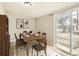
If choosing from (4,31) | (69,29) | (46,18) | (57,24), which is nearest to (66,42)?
(69,29)

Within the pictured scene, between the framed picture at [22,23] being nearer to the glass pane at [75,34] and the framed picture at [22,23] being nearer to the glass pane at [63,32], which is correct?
the glass pane at [63,32]

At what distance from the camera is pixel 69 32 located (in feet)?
14.9

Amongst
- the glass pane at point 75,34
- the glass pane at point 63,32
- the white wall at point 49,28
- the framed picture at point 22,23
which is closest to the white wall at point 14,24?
the framed picture at point 22,23

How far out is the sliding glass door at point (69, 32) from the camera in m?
4.30

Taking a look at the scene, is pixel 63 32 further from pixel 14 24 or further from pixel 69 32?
pixel 14 24

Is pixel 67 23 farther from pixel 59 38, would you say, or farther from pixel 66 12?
pixel 59 38

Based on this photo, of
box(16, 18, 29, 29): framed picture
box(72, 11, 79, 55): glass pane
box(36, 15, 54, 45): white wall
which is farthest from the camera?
box(36, 15, 54, 45): white wall

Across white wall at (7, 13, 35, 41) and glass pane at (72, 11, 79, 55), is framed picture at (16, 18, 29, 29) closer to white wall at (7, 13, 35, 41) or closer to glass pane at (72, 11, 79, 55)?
white wall at (7, 13, 35, 41)

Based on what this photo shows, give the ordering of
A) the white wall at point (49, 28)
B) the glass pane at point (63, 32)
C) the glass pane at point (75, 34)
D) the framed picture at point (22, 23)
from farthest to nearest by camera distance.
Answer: the white wall at point (49, 28) < the framed picture at point (22, 23) < the glass pane at point (63, 32) < the glass pane at point (75, 34)

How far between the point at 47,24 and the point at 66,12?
4.64 ft

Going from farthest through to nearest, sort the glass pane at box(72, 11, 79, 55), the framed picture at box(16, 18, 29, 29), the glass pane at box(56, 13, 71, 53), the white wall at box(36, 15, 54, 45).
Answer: the white wall at box(36, 15, 54, 45) → the framed picture at box(16, 18, 29, 29) → the glass pane at box(56, 13, 71, 53) → the glass pane at box(72, 11, 79, 55)

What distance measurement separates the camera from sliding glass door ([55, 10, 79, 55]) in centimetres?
430

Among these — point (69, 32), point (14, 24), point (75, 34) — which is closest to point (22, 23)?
point (14, 24)

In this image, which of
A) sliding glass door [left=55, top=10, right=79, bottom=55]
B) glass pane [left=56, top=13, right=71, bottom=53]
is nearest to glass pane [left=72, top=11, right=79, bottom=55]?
sliding glass door [left=55, top=10, right=79, bottom=55]
